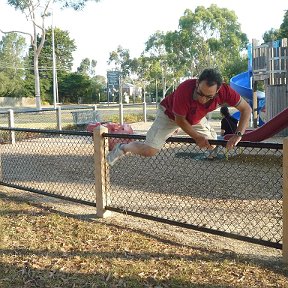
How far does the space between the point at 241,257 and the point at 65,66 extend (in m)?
84.6

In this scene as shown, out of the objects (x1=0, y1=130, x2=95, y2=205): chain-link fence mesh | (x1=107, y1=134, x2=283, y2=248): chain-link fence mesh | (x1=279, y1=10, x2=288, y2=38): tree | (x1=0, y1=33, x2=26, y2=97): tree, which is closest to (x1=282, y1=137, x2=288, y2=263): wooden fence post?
(x1=107, y1=134, x2=283, y2=248): chain-link fence mesh

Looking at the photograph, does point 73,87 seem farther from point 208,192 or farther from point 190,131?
point 190,131

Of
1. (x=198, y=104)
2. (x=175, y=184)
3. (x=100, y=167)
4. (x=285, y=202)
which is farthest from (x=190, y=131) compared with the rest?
(x=175, y=184)

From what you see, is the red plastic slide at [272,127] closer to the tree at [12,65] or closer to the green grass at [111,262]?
the green grass at [111,262]

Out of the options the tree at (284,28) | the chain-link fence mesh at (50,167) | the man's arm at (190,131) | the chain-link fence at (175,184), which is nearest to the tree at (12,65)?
the tree at (284,28)

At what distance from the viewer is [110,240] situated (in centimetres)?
412

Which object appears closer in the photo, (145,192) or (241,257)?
(241,257)

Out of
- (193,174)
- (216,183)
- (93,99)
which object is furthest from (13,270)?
(93,99)

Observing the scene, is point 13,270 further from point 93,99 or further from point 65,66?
point 65,66

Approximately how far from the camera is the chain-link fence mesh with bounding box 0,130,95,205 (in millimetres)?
6477

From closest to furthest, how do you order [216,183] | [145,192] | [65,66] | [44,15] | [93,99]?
[145,192] → [216,183] → [44,15] → [93,99] → [65,66]

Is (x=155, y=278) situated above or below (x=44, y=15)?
below

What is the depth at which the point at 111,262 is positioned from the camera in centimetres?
358

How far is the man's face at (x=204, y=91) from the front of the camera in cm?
336
